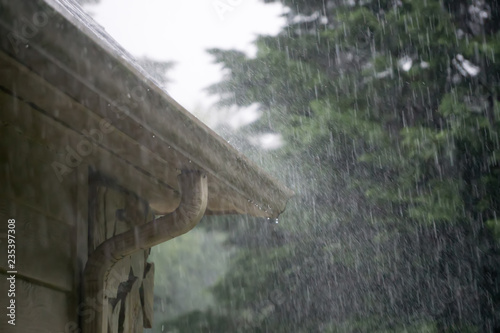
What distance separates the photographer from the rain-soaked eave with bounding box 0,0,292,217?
4.34 feet

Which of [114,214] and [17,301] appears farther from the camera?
[114,214]

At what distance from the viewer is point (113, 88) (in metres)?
1.55

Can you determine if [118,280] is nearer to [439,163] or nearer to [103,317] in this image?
[103,317]

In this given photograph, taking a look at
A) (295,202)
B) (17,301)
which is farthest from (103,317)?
(295,202)

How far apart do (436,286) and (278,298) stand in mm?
1631

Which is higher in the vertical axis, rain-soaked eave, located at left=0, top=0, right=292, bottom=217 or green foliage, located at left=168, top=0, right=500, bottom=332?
green foliage, located at left=168, top=0, right=500, bottom=332

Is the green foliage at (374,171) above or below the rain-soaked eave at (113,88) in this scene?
above

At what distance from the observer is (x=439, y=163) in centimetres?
516

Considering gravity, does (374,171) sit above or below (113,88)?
above

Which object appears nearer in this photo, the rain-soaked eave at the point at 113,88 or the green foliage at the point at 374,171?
the rain-soaked eave at the point at 113,88

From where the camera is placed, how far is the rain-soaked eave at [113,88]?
1322 mm

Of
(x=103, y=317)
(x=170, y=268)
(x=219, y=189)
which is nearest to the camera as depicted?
(x=103, y=317)

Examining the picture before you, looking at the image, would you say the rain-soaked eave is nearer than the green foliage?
Yes

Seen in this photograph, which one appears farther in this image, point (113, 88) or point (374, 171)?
point (374, 171)
